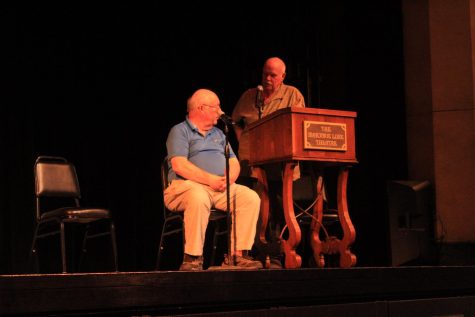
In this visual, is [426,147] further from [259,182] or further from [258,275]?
[258,275]

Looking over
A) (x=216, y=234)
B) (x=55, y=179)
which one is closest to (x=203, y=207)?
(x=216, y=234)

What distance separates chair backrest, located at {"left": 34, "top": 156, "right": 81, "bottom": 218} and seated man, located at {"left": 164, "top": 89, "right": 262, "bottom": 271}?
914 mm

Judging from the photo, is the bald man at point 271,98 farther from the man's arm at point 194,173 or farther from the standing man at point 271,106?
the man's arm at point 194,173

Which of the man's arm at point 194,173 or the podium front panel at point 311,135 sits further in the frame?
the man's arm at point 194,173

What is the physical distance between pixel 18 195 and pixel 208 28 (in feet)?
6.30

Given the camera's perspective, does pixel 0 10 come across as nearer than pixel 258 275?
No

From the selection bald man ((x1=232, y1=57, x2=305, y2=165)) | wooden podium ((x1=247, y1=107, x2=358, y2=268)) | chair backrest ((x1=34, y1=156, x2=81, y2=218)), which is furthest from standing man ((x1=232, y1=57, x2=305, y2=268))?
chair backrest ((x1=34, y1=156, x2=81, y2=218))

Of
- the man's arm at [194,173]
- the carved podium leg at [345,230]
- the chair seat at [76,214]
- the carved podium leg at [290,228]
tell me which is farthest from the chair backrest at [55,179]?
the carved podium leg at [345,230]

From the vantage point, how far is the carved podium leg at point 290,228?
3.66 metres

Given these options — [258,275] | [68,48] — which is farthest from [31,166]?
[258,275]

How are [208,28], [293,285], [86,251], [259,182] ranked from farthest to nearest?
[208,28] < [86,251] < [259,182] < [293,285]

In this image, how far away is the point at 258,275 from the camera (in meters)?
2.78

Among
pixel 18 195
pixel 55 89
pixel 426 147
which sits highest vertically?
pixel 55 89

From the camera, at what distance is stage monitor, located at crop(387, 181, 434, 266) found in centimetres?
529
